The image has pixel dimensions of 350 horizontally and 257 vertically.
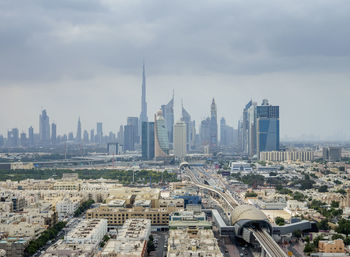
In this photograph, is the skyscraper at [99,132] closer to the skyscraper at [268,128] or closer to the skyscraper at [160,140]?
the skyscraper at [160,140]

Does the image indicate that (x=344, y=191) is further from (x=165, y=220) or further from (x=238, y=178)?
(x=165, y=220)

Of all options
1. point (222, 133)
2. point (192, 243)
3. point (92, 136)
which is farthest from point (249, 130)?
point (92, 136)

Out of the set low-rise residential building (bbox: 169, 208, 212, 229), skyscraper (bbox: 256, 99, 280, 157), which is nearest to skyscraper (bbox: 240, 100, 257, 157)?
skyscraper (bbox: 256, 99, 280, 157)

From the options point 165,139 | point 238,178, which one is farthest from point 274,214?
point 165,139

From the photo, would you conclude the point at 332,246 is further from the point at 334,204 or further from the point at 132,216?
the point at 334,204

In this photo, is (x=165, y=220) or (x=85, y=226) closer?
(x=85, y=226)

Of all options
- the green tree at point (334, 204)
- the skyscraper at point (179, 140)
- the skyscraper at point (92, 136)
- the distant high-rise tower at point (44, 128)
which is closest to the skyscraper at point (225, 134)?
the skyscraper at point (92, 136)
